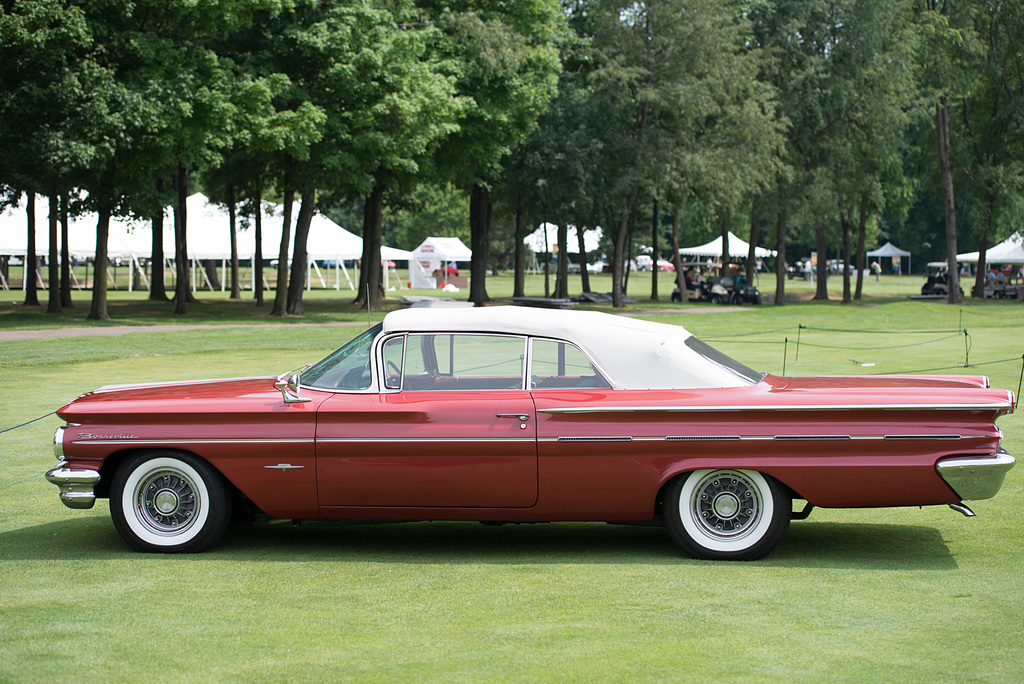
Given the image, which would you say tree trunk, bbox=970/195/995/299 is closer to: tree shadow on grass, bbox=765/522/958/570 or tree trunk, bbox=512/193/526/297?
tree trunk, bbox=512/193/526/297

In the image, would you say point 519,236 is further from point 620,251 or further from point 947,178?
point 947,178

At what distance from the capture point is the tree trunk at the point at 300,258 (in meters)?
34.5

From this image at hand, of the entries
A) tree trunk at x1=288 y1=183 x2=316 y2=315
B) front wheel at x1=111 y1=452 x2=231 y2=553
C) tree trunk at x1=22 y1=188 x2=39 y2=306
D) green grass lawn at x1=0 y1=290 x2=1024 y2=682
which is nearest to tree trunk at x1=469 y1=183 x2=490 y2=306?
tree trunk at x1=288 y1=183 x2=316 y2=315

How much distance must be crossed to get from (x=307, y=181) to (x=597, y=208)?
45.9 feet

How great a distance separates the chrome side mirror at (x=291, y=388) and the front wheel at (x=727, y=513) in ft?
7.46

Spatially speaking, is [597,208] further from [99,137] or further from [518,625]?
[518,625]

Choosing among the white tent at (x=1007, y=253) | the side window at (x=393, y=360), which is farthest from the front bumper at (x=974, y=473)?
the white tent at (x=1007, y=253)

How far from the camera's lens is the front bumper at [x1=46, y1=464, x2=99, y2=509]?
248 inches

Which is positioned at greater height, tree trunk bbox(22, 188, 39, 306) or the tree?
the tree

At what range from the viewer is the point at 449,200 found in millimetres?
88125

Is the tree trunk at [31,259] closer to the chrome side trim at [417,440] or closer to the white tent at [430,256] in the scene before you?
the white tent at [430,256]

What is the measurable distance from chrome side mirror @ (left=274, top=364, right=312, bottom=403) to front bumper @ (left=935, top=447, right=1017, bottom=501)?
373 centimetres

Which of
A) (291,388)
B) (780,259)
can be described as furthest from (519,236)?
(291,388)

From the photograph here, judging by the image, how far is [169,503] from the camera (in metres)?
6.37
